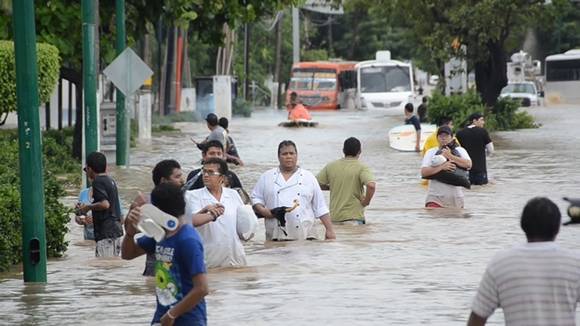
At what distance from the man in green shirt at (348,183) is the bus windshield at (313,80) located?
2367 inches

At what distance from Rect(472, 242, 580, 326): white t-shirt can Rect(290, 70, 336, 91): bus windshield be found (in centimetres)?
7070

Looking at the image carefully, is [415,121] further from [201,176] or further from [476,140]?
[201,176]

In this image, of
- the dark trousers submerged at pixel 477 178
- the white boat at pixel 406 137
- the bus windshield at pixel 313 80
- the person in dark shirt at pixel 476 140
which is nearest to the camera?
the person in dark shirt at pixel 476 140

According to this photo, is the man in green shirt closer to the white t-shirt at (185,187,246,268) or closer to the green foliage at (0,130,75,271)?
the green foliage at (0,130,75,271)

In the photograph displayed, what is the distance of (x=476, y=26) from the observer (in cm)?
4456

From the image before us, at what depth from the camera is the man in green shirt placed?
693 inches

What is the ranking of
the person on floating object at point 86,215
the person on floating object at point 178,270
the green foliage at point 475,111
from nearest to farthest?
the person on floating object at point 178,270, the person on floating object at point 86,215, the green foliage at point 475,111

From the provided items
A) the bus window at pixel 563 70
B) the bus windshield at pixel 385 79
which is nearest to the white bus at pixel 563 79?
the bus window at pixel 563 70

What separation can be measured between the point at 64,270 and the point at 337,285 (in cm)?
324

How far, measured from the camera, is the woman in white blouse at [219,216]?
13.0 metres

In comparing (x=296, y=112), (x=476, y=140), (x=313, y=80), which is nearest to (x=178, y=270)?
(x=476, y=140)

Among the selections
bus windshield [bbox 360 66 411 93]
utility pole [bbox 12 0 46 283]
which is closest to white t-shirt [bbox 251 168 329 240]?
utility pole [bbox 12 0 46 283]

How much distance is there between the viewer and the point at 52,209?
54.6 ft

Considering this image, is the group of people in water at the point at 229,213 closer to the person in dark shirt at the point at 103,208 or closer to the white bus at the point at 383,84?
the person in dark shirt at the point at 103,208
